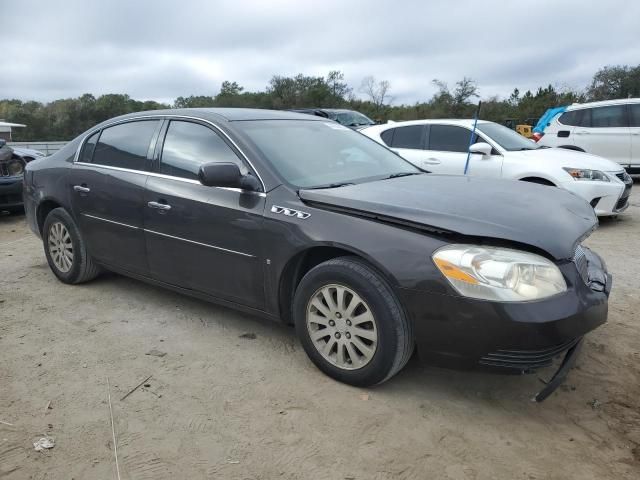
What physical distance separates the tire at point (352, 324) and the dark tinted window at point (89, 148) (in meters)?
2.60

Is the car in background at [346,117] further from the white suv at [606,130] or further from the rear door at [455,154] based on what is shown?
the rear door at [455,154]

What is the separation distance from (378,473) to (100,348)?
2.16 meters

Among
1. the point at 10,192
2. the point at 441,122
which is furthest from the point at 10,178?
the point at 441,122

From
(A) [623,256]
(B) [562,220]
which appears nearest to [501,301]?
(B) [562,220]

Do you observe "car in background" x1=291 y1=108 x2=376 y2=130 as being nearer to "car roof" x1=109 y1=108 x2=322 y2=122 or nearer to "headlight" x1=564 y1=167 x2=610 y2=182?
"headlight" x1=564 y1=167 x2=610 y2=182

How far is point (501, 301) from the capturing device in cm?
250

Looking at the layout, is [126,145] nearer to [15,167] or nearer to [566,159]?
[15,167]

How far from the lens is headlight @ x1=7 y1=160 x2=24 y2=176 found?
8.29m

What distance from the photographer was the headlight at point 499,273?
8.28 feet

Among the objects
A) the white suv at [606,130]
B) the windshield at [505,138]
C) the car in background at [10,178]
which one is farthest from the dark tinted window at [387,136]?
the car in background at [10,178]

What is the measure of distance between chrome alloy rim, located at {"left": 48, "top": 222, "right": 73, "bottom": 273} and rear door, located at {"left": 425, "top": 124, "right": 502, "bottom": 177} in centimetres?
486

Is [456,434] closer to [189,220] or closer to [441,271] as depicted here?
[441,271]

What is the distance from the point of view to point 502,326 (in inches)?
98.6

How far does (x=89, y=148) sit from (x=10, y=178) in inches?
176
